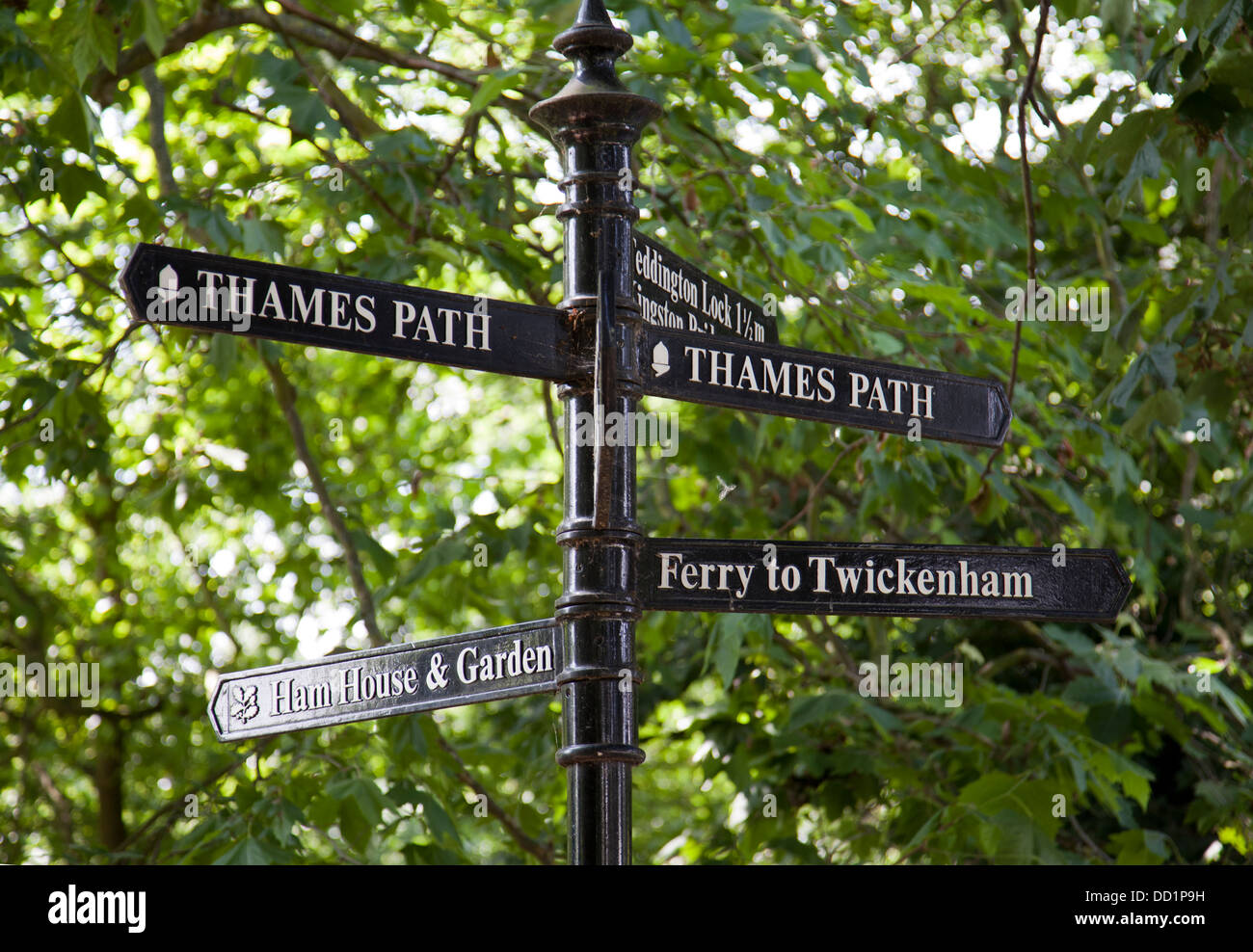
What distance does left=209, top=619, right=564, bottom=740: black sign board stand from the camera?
2295mm

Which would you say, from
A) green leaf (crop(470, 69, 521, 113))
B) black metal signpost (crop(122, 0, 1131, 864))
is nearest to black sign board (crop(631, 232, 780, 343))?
black metal signpost (crop(122, 0, 1131, 864))

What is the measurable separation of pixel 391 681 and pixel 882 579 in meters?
0.89

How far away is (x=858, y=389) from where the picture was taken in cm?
255

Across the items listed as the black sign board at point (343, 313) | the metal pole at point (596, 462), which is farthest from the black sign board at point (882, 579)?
the black sign board at point (343, 313)

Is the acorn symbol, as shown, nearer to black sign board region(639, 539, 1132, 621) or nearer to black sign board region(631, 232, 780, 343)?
black sign board region(631, 232, 780, 343)

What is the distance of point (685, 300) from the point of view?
2.61 m

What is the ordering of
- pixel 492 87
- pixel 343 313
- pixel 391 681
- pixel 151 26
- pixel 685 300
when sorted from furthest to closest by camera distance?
pixel 151 26 → pixel 492 87 → pixel 685 300 → pixel 391 681 → pixel 343 313

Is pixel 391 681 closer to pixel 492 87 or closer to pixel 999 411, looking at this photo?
pixel 999 411

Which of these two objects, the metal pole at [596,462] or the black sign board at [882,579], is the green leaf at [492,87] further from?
the black sign board at [882,579]

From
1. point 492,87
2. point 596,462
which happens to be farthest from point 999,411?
point 492,87

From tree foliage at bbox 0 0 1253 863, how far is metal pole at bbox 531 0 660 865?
3.69 feet

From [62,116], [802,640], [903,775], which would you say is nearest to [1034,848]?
[903,775]

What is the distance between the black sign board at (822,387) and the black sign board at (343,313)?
207 mm
